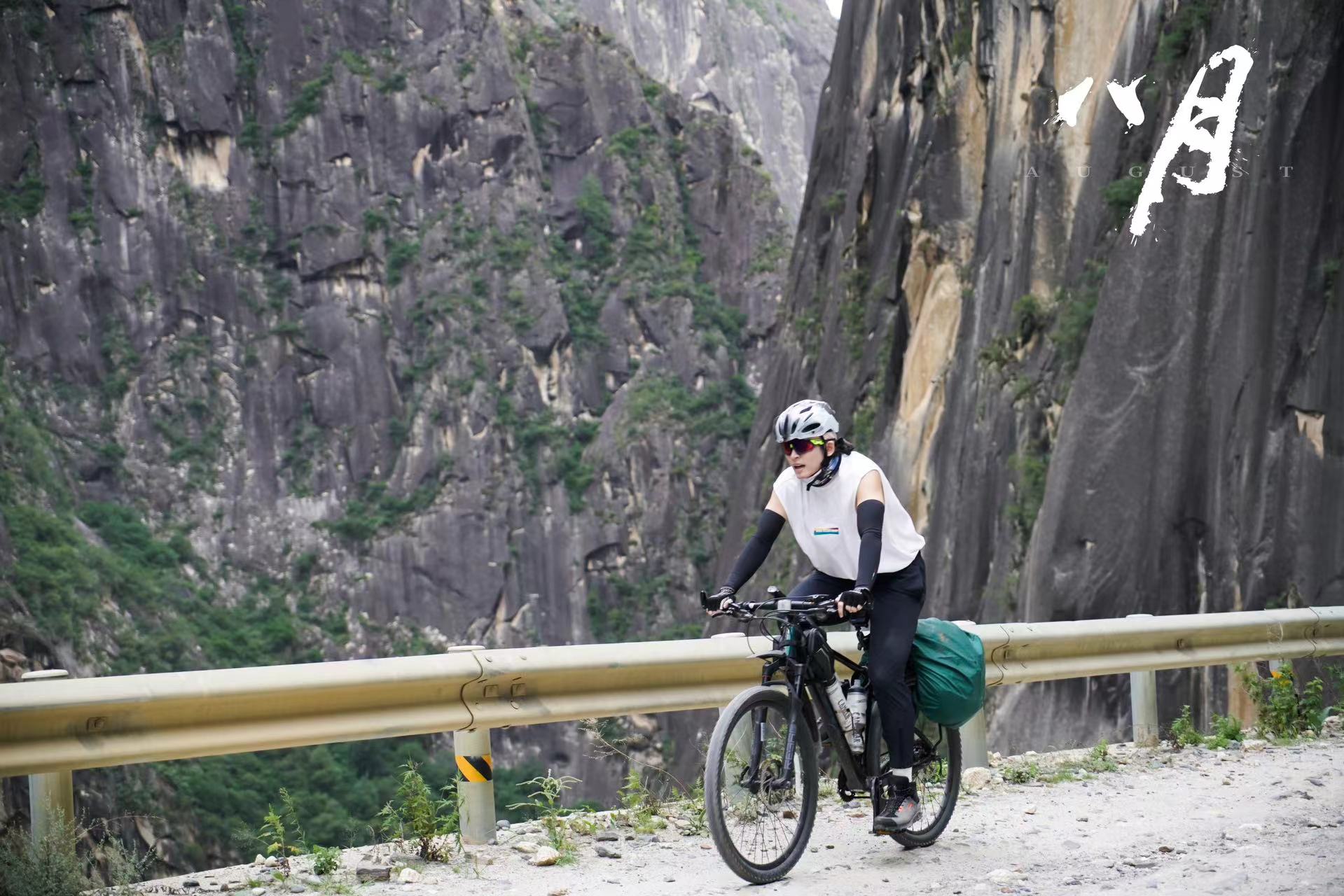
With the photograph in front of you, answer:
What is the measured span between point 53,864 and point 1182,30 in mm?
18312

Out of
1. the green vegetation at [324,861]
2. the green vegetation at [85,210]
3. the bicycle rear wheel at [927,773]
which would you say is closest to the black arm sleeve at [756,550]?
the bicycle rear wheel at [927,773]

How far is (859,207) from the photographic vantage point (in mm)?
37406

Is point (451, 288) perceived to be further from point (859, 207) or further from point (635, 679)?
point (635, 679)

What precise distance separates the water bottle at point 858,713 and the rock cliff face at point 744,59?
153157 millimetres

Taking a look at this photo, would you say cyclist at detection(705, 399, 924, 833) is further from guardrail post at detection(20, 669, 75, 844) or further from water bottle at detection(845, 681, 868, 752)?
guardrail post at detection(20, 669, 75, 844)

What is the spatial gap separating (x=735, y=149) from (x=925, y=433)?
85333mm

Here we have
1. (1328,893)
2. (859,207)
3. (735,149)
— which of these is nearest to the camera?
(1328,893)

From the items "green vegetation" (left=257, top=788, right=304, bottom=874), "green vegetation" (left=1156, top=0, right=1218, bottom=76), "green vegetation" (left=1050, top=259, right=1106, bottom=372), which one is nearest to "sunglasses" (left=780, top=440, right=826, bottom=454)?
"green vegetation" (left=257, top=788, right=304, bottom=874)

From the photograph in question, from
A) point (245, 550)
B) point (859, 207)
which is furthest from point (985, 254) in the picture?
point (245, 550)

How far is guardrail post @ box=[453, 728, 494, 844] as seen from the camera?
5680mm

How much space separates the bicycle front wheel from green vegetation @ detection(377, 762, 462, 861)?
1270 millimetres

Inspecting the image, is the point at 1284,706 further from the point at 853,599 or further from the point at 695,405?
the point at 695,405

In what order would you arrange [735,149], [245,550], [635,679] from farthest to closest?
[735,149], [245,550], [635,679]

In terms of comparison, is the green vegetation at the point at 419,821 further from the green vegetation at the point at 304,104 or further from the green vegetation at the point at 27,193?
the green vegetation at the point at 304,104
